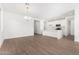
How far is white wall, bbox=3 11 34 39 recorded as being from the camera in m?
1.58

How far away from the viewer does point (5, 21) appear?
5.23ft

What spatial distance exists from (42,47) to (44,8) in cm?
72

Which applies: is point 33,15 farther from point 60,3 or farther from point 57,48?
point 57,48

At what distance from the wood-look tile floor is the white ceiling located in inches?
16.8

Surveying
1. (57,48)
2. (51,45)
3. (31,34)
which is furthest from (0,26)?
(57,48)

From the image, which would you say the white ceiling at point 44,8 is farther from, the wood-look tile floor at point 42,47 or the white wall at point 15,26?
the wood-look tile floor at point 42,47

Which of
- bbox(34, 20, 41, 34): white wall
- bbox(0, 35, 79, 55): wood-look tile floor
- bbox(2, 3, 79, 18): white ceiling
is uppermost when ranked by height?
bbox(2, 3, 79, 18): white ceiling

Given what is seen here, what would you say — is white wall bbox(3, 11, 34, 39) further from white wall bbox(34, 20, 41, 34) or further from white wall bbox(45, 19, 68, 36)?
white wall bbox(45, 19, 68, 36)

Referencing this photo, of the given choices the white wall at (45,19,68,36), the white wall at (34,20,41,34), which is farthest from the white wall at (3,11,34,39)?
the white wall at (45,19,68,36)

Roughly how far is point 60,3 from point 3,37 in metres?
1.20

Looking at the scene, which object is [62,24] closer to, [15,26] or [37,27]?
[37,27]

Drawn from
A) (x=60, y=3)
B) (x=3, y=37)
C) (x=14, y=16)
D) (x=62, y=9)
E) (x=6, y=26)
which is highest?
(x=60, y=3)

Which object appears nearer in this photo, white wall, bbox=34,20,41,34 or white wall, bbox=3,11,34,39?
white wall, bbox=3,11,34,39

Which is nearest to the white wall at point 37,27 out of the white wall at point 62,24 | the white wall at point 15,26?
the white wall at point 15,26
